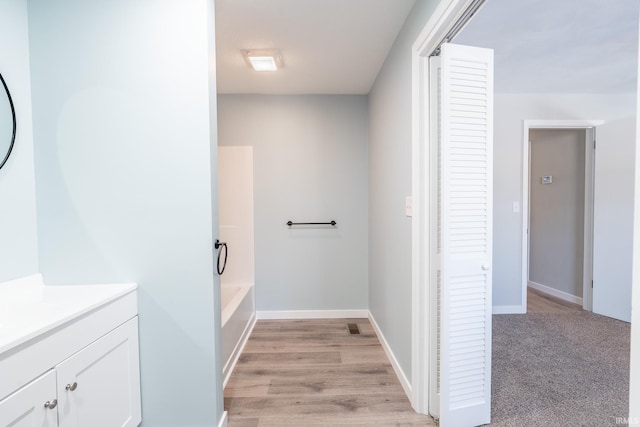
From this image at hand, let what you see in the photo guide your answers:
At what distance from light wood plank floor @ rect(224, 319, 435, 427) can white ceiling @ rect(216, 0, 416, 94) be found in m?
2.42

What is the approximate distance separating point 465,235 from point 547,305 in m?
2.94

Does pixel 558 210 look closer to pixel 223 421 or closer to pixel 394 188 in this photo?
pixel 394 188

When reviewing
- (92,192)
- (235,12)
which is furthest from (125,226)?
(235,12)

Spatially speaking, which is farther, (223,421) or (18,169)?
(223,421)

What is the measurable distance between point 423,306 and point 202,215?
52.1 inches

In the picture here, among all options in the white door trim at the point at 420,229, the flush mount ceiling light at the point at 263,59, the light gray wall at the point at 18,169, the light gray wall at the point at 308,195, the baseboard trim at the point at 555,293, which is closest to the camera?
the light gray wall at the point at 18,169

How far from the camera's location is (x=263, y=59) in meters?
2.19

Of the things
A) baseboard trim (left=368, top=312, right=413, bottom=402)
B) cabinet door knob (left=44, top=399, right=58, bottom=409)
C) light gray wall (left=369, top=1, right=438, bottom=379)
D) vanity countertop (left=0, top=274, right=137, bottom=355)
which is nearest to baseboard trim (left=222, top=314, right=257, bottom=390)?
cabinet door knob (left=44, top=399, right=58, bottom=409)

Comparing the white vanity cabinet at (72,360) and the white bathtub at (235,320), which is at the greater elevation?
the white vanity cabinet at (72,360)

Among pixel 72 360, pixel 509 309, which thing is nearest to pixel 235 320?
pixel 72 360

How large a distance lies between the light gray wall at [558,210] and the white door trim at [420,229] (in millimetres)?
3183

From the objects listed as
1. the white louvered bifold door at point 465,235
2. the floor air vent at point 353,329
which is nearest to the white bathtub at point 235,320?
the floor air vent at point 353,329

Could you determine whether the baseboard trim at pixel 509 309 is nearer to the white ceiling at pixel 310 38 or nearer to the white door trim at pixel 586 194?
the white door trim at pixel 586 194

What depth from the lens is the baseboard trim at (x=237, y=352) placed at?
1.94m
